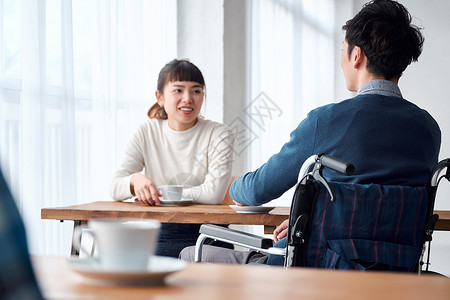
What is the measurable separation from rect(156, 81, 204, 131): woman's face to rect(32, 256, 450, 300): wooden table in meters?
2.07

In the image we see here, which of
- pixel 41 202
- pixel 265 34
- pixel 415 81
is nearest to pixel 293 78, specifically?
pixel 265 34

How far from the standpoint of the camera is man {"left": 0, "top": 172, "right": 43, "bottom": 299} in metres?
0.34

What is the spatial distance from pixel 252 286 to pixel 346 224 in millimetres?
906

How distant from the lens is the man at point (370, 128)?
59.7 inches

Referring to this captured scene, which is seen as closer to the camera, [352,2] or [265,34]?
[265,34]

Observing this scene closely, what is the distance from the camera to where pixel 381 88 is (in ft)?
5.52

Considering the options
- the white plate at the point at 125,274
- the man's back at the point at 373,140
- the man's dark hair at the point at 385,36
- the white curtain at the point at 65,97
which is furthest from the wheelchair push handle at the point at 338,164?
the white curtain at the point at 65,97

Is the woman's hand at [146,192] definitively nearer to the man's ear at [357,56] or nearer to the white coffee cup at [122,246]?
the man's ear at [357,56]

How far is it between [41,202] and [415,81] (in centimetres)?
512

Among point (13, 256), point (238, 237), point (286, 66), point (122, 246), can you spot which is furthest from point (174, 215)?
point (286, 66)

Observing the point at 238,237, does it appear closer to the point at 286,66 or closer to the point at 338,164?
the point at 338,164

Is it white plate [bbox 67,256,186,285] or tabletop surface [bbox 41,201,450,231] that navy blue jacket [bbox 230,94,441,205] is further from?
white plate [bbox 67,256,186,285]

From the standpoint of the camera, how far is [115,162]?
129 inches

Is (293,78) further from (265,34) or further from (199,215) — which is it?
(199,215)
